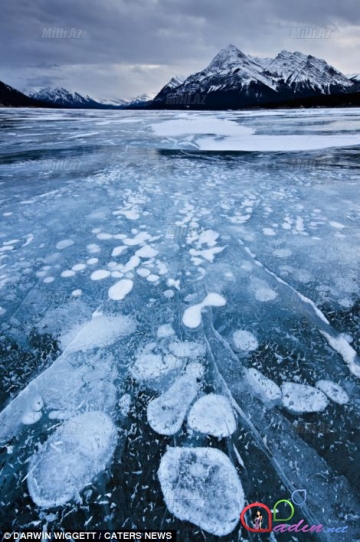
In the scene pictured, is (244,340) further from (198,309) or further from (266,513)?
(266,513)

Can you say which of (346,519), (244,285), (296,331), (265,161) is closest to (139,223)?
(244,285)

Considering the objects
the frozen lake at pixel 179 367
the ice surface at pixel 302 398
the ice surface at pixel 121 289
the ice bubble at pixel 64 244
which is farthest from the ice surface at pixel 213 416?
the ice bubble at pixel 64 244

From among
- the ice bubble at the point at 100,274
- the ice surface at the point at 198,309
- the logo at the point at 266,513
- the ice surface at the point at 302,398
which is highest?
the ice bubble at the point at 100,274

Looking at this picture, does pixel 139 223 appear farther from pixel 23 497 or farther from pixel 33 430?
pixel 23 497

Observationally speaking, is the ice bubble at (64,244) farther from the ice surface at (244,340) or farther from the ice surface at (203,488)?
the ice surface at (203,488)

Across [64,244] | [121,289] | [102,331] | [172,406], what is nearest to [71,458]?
[172,406]

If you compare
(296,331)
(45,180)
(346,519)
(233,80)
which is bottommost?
(346,519)

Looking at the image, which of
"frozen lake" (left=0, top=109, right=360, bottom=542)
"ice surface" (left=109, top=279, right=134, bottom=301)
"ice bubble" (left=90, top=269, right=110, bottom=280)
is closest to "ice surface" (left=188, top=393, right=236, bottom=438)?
"frozen lake" (left=0, top=109, right=360, bottom=542)

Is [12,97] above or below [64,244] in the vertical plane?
above
